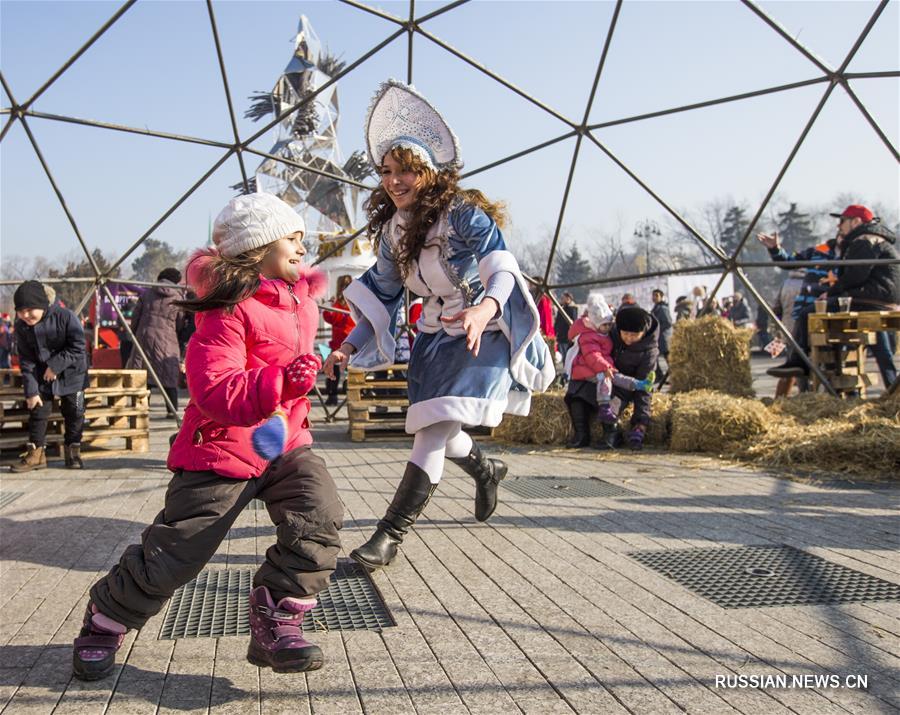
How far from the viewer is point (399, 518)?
3.66m

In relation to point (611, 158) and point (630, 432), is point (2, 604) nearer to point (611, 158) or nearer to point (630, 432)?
point (630, 432)

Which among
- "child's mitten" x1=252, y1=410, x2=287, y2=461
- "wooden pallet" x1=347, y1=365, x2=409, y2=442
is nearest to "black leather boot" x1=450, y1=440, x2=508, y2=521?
"child's mitten" x1=252, y1=410, x2=287, y2=461

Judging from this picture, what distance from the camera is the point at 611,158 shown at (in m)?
7.93

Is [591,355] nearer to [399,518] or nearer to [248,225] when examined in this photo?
[399,518]

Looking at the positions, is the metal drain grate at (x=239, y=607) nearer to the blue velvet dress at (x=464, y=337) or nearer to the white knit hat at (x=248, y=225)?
the blue velvet dress at (x=464, y=337)

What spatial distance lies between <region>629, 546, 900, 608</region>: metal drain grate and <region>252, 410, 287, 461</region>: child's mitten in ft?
5.43

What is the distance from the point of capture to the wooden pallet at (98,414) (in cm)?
676

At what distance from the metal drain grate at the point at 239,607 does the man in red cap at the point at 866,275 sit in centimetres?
589

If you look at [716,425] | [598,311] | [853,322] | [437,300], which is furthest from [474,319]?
[853,322]

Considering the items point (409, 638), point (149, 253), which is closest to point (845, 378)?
point (409, 638)

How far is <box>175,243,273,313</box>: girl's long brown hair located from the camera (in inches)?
95.7

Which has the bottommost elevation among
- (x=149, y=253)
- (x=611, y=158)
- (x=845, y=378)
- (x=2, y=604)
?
(x=2, y=604)

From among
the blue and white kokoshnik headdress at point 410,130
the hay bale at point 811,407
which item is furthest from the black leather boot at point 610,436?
the blue and white kokoshnik headdress at point 410,130

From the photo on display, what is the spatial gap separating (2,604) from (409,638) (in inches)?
58.7
